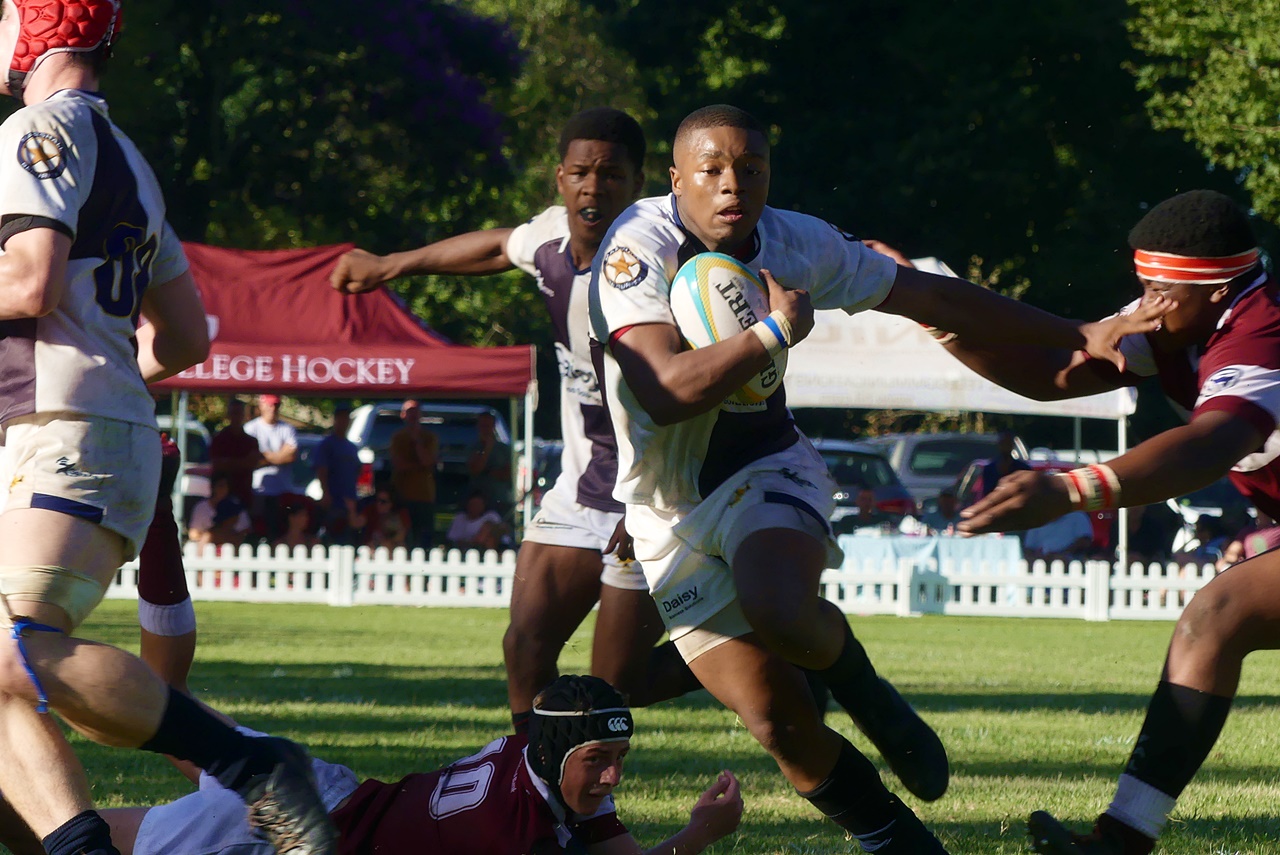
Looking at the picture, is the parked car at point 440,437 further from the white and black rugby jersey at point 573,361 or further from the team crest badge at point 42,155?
the team crest badge at point 42,155

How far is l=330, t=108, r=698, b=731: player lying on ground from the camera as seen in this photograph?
611 cm

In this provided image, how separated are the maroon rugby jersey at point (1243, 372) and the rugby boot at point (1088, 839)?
1039 mm

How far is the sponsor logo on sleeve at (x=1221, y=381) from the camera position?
4.30 meters

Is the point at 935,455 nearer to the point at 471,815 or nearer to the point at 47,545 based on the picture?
the point at 471,815

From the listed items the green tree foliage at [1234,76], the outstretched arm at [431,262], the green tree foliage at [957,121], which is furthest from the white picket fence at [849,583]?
the green tree foliage at [957,121]

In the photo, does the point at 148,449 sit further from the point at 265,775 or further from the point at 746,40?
the point at 746,40

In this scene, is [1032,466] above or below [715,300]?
below

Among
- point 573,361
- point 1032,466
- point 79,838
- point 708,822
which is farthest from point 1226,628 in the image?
point 1032,466

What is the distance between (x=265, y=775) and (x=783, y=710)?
5.16 ft

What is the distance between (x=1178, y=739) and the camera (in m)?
4.33

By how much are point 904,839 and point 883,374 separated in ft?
48.8

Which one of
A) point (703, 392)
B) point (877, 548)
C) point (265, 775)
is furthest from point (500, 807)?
point (877, 548)

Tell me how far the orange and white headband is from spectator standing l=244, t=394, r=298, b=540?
16.4 metres

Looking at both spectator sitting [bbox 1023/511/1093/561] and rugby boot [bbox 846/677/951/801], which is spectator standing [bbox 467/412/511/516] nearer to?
spectator sitting [bbox 1023/511/1093/561]
